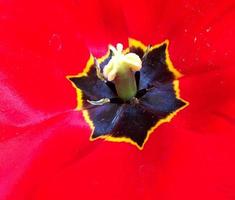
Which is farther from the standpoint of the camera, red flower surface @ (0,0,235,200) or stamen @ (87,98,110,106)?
stamen @ (87,98,110,106)

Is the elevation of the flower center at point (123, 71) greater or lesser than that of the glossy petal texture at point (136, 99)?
greater

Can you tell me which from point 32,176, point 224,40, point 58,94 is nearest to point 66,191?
point 32,176

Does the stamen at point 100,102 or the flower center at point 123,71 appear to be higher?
the flower center at point 123,71

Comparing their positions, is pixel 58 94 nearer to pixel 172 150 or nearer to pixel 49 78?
pixel 49 78

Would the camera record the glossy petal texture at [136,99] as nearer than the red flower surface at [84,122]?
No
